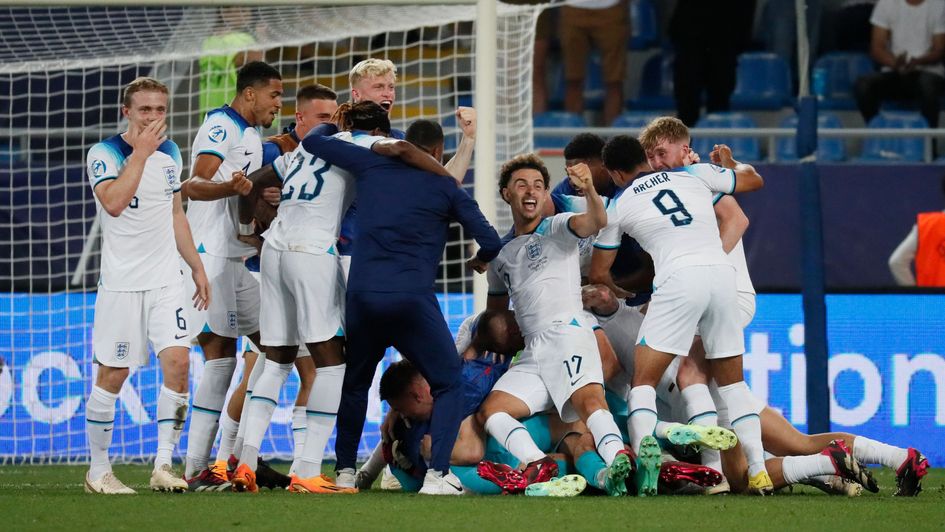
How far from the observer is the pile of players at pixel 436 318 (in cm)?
654

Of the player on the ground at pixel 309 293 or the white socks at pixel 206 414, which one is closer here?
the player on the ground at pixel 309 293

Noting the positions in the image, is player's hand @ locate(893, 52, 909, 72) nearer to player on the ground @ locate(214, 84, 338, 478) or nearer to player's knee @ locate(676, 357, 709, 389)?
player's knee @ locate(676, 357, 709, 389)

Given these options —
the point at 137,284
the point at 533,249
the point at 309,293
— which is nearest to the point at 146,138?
the point at 137,284

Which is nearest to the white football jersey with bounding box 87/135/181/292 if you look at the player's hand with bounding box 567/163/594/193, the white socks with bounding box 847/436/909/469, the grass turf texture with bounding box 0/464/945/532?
the grass turf texture with bounding box 0/464/945/532

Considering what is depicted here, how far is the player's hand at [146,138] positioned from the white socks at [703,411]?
2869 mm

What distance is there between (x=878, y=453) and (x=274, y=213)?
331 centimetres

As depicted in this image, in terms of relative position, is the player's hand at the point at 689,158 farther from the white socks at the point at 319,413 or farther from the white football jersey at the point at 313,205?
the white socks at the point at 319,413

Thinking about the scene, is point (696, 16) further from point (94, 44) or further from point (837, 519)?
point (837, 519)

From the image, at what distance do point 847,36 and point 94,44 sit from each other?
7.51 m

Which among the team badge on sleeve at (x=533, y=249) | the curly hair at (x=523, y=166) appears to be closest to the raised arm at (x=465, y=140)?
the curly hair at (x=523, y=166)

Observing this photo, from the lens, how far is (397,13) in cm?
991

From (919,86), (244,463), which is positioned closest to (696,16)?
(919,86)

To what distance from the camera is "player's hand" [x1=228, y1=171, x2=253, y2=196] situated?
21.9 ft

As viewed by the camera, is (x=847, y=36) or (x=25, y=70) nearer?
(x=25, y=70)
